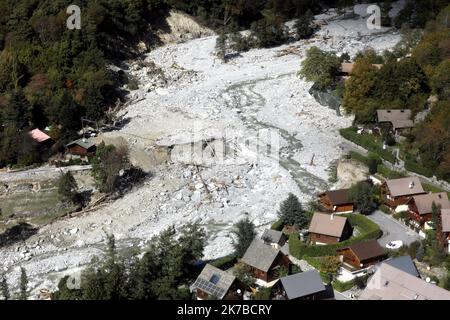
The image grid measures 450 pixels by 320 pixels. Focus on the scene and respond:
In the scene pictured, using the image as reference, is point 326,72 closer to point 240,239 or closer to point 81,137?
point 81,137

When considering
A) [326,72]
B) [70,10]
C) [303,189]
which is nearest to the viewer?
[303,189]

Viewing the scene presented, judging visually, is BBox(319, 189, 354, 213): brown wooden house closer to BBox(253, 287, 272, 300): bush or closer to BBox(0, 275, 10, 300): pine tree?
BBox(253, 287, 272, 300): bush

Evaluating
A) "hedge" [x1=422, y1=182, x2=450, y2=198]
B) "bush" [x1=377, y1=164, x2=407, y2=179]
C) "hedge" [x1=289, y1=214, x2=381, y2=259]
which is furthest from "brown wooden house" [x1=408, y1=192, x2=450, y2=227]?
"bush" [x1=377, y1=164, x2=407, y2=179]

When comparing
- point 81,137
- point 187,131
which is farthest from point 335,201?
point 81,137

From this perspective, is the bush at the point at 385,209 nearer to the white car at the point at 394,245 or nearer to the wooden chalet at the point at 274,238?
the white car at the point at 394,245

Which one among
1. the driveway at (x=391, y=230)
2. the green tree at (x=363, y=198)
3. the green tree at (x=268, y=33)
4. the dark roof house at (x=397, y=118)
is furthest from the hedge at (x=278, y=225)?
the green tree at (x=268, y=33)
